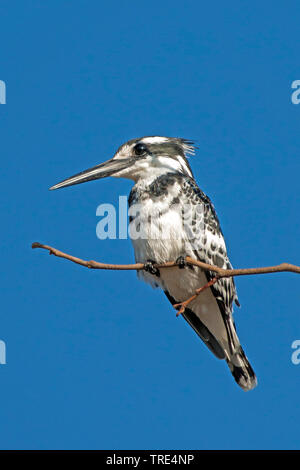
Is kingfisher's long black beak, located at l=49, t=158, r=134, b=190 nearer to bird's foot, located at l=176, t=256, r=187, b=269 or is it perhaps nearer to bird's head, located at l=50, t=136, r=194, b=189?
bird's head, located at l=50, t=136, r=194, b=189

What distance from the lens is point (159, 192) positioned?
6320mm

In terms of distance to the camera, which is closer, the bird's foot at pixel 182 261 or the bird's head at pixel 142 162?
the bird's foot at pixel 182 261

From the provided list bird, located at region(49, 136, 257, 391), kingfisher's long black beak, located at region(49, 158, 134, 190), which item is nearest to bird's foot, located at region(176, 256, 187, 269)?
bird, located at region(49, 136, 257, 391)

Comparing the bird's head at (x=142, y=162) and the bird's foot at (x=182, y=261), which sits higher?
the bird's head at (x=142, y=162)

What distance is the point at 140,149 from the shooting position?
6.70 metres

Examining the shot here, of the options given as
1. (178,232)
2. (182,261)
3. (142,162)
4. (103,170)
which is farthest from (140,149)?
(182,261)

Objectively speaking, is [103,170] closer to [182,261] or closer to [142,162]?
[142,162]

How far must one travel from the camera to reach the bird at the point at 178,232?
246 inches

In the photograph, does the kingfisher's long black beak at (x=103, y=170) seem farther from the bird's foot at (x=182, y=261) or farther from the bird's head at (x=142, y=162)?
the bird's foot at (x=182, y=261)

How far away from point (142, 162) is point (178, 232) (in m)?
0.86

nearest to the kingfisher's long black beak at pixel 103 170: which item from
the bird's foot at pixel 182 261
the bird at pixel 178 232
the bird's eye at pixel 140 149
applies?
the bird at pixel 178 232

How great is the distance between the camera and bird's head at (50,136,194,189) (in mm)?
6574
